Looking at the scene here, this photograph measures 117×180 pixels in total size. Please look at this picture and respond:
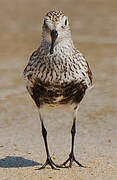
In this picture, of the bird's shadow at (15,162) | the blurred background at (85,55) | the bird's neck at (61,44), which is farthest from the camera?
the blurred background at (85,55)

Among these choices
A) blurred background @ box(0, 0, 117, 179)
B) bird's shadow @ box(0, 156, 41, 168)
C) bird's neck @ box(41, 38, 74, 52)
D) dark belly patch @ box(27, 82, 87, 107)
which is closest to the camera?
bird's neck @ box(41, 38, 74, 52)

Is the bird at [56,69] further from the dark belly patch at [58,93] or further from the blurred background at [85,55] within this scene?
the blurred background at [85,55]

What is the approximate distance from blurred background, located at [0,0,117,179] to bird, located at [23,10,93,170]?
4.27 ft

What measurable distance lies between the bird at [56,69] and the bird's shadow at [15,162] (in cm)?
91

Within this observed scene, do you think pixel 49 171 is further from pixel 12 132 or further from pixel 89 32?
pixel 89 32

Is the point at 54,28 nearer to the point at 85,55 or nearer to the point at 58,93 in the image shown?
the point at 58,93

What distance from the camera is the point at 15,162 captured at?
675 centimetres

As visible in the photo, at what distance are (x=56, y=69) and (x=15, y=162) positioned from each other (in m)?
1.51

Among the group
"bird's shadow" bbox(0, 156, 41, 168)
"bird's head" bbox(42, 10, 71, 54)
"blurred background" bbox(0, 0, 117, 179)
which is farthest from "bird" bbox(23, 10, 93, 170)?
"blurred background" bbox(0, 0, 117, 179)

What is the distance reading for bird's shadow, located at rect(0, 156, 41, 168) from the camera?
6.62 metres

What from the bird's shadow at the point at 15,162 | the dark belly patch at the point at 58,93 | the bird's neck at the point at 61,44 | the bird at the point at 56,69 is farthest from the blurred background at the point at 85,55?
the bird's neck at the point at 61,44

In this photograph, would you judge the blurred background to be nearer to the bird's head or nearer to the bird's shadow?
the bird's shadow

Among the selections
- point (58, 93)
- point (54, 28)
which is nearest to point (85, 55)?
point (58, 93)

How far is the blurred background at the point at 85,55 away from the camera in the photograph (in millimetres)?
8180
